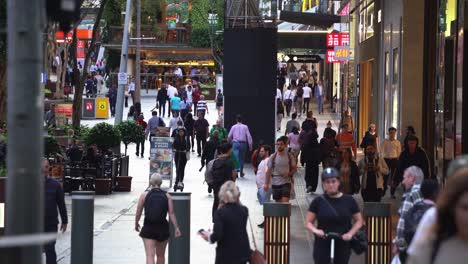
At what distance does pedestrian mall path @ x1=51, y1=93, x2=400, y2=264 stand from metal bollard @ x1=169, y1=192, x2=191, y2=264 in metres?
2.68

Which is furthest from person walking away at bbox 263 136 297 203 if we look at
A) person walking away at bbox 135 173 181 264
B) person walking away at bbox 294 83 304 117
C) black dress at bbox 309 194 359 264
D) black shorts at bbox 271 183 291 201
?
person walking away at bbox 294 83 304 117

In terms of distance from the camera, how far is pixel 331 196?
1127 centimetres

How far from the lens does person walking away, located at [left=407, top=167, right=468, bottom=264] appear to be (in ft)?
17.6

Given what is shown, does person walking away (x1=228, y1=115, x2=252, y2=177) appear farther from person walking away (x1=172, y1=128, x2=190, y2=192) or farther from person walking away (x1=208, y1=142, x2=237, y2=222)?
person walking away (x1=208, y1=142, x2=237, y2=222)

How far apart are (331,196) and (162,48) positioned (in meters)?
71.1

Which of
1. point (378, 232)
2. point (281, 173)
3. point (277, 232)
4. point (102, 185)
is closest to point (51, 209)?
point (277, 232)

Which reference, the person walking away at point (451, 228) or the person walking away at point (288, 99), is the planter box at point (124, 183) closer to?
the person walking away at point (451, 228)

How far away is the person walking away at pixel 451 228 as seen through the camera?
5.38 metres

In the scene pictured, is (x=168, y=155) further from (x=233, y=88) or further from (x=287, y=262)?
(x=287, y=262)

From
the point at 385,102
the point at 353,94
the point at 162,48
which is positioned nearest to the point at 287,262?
the point at 385,102

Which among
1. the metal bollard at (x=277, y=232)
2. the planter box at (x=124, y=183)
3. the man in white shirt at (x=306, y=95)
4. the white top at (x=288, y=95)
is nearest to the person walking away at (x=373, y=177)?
the metal bollard at (x=277, y=232)

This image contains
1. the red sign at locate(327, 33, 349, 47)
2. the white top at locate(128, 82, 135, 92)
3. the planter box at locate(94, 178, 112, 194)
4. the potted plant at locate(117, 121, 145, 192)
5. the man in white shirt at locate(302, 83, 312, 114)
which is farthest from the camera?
the white top at locate(128, 82, 135, 92)

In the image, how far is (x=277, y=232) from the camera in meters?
13.5

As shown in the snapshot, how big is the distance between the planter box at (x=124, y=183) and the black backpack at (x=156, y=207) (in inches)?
519
